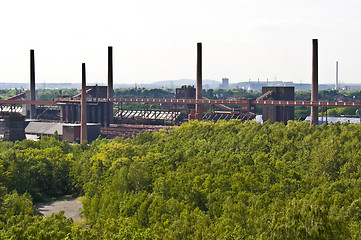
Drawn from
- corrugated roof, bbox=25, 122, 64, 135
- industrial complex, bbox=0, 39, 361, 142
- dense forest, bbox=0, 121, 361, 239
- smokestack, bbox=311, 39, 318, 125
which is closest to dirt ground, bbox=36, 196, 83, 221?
dense forest, bbox=0, 121, 361, 239

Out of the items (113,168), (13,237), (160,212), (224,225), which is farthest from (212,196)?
(113,168)

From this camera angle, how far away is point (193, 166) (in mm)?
57406

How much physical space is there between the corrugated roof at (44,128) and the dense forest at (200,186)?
79.0ft

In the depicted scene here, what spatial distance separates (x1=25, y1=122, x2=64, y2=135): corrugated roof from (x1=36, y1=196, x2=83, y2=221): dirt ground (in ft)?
153

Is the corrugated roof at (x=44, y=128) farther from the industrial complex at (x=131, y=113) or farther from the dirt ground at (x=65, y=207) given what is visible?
the dirt ground at (x=65, y=207)

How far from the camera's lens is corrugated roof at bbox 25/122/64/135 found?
115438mm

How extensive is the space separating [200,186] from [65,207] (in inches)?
837

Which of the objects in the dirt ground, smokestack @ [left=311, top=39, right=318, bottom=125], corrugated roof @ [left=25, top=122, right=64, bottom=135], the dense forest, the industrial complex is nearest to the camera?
the dense forest

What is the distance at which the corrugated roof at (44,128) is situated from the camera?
11544 centimetres

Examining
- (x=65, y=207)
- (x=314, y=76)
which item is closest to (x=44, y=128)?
(x=314, y=76)

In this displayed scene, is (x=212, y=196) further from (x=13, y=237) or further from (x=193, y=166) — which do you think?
(x=13, y=237)

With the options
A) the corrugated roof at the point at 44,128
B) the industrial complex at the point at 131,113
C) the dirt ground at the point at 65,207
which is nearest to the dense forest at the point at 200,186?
the dirt ground at the point at 65,207

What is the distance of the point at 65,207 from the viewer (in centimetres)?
6506

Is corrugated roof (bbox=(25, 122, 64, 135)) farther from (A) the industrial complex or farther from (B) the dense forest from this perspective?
(B) the dense forest
